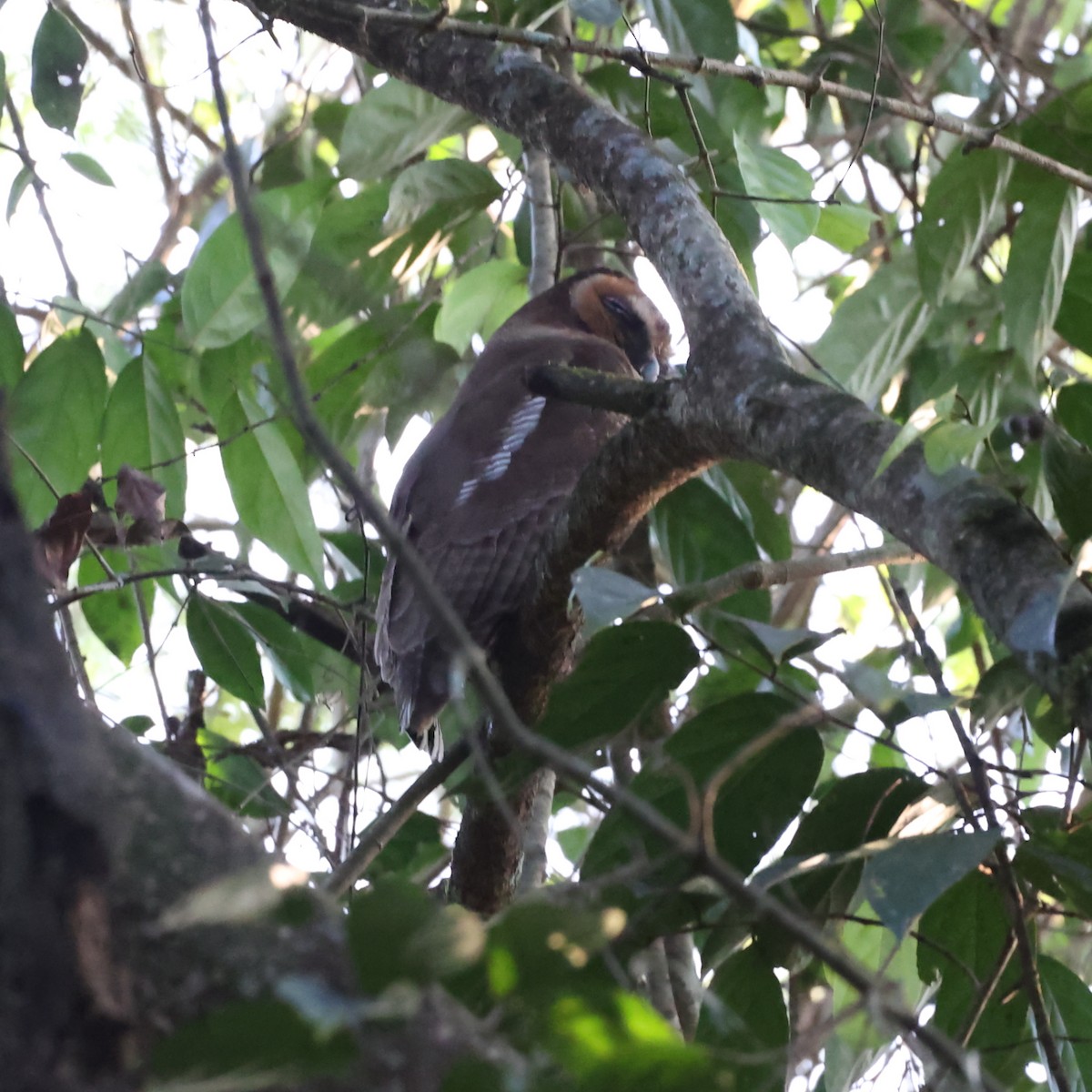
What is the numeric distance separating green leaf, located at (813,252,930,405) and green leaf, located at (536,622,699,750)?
3.32 feet

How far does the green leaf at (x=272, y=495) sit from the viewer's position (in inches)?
79.1

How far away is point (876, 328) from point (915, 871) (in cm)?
136

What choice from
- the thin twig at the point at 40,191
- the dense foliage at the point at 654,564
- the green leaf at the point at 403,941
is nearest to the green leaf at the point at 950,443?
the dense foliage at the point at 654,564

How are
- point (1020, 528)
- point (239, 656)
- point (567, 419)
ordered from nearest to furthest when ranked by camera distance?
point (1020, 528), point (239, 656), point (567, 419)

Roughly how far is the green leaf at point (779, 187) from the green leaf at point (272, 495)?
84cm

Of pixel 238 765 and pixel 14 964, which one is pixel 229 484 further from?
pixel 14 964

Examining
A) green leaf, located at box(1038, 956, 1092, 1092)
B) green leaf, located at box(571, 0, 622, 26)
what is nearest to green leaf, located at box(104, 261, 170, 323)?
green leaf, located at box(571, 0, 622, 26)

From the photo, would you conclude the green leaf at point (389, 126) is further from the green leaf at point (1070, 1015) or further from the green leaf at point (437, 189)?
the green leaf at point (1070, 1015)

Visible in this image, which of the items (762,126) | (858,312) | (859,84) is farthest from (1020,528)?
(859,84)

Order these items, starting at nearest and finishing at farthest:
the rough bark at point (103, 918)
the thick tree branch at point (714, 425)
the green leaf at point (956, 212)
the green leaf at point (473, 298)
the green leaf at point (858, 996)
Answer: the rough bark at point (103, 918) → the thick tree branch at point (714, 425) → the green leaf at point (858, 996) → the green leaf at point (956, 212) → the green leaf at point (473, 298)

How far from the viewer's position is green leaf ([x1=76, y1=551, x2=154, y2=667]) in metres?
2.09

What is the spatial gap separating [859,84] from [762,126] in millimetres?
517

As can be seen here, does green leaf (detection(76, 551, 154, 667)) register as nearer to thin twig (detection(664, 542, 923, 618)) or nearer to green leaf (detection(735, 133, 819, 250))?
thin twig (detection(664, 542, 923, 618))

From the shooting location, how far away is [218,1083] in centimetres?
52
